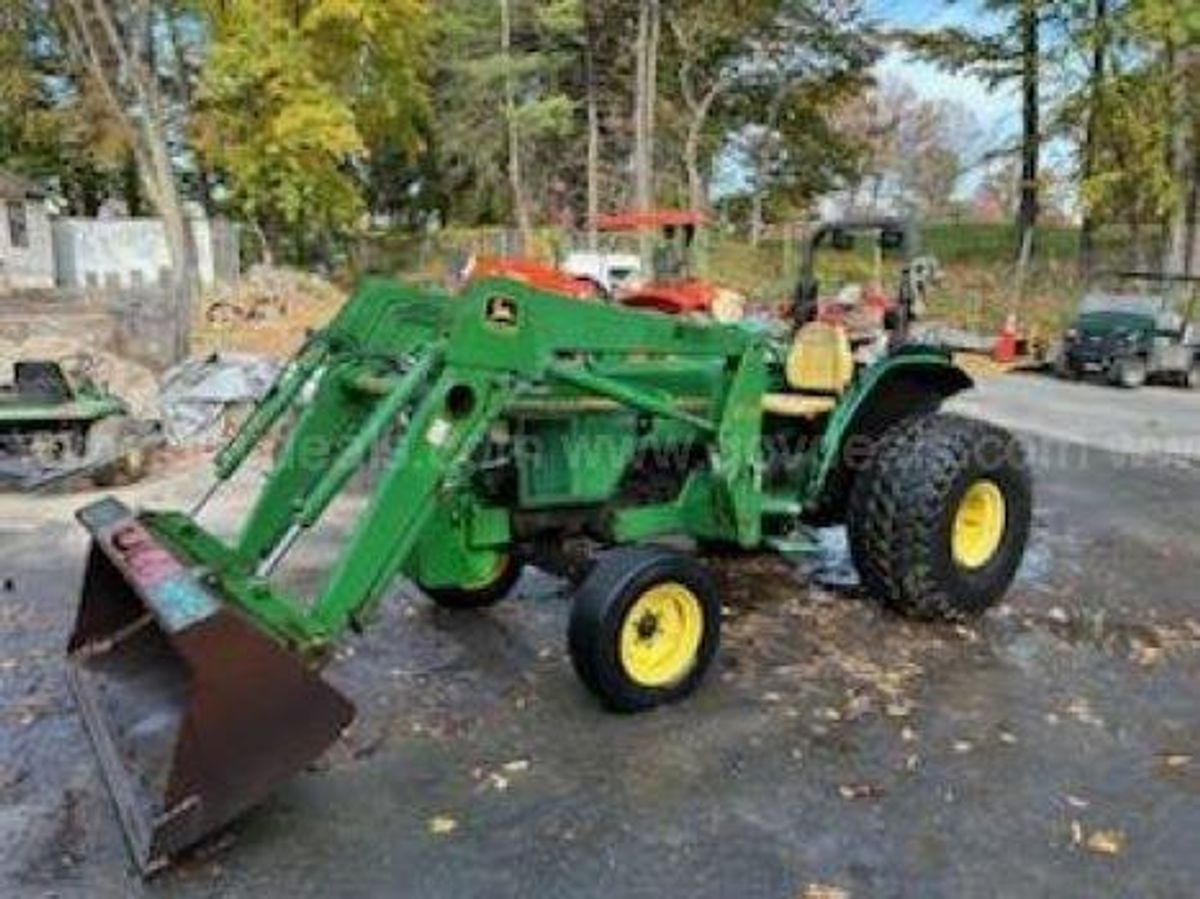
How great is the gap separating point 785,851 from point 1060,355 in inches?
624

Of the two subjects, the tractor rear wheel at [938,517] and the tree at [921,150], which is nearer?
the tractor rear wheel at [938,517]

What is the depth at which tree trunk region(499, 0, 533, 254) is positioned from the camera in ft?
109

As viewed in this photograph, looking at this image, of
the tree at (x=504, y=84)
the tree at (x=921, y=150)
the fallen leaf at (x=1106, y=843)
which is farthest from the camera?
the tree at (x=921, y=150)

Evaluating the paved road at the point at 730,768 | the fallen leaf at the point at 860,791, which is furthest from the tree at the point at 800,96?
the fallen leaf at the point at 860,791

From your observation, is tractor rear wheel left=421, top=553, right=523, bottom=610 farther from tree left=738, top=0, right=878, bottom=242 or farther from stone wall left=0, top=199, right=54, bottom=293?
tree left=738, top=0, right=878, bottom=242

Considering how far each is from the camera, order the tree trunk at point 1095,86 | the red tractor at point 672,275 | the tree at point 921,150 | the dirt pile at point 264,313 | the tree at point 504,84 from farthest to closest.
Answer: the tree at point 921,150 < the tree at point 504,84 < the tree trunk at point 1095,86 < the dirt pile at point 264,313 < the red tractor at point 672,275

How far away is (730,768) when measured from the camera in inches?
174

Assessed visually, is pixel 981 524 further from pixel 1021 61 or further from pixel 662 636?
pixel 1021 61

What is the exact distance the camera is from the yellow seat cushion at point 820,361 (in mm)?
5996

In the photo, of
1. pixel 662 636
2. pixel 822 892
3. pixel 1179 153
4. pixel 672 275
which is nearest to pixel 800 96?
pixel 1179 153

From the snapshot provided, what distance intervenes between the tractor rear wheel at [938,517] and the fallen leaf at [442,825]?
2569mm

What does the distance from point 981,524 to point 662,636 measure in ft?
6.57

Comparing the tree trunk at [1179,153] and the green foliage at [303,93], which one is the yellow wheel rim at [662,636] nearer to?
the tree trunk at [1179,153]

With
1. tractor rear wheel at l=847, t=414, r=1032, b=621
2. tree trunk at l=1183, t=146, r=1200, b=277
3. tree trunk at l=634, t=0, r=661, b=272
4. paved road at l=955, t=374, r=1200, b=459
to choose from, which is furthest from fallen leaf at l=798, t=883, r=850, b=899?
tree trunk at l=634, t=0, r=661, b=272
